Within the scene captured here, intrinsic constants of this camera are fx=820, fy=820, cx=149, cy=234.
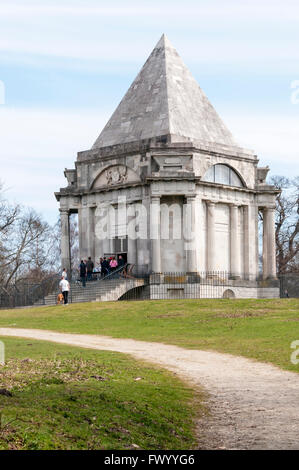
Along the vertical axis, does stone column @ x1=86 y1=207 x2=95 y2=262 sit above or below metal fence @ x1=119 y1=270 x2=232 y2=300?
above

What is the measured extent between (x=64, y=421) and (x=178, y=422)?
7.42 feet

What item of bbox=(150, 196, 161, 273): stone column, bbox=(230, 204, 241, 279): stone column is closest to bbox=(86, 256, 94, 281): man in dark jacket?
bbox=(150, 196, 161, 273): stone column

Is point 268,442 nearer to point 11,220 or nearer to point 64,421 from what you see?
point 64,421

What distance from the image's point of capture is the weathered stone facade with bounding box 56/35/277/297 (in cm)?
4744

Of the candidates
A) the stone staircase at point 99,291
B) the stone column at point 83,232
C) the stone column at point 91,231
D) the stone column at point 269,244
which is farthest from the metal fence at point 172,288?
the stone column at point 83,232

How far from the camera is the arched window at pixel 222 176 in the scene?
161 feet

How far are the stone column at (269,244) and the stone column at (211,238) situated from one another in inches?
176

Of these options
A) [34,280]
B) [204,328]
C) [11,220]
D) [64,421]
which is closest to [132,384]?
[64,421]

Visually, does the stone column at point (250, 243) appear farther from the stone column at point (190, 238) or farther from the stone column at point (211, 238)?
the stone column at point (190, 238)

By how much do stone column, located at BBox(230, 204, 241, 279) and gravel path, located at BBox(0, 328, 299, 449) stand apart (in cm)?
2460

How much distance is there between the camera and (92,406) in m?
13.1

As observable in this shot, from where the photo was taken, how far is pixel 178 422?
13211 millimetres

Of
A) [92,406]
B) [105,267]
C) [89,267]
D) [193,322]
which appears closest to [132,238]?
[105,267]

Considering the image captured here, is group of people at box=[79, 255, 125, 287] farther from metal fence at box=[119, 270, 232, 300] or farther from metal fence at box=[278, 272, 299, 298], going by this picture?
metal fence at box=[278, 272, 299, 298]
